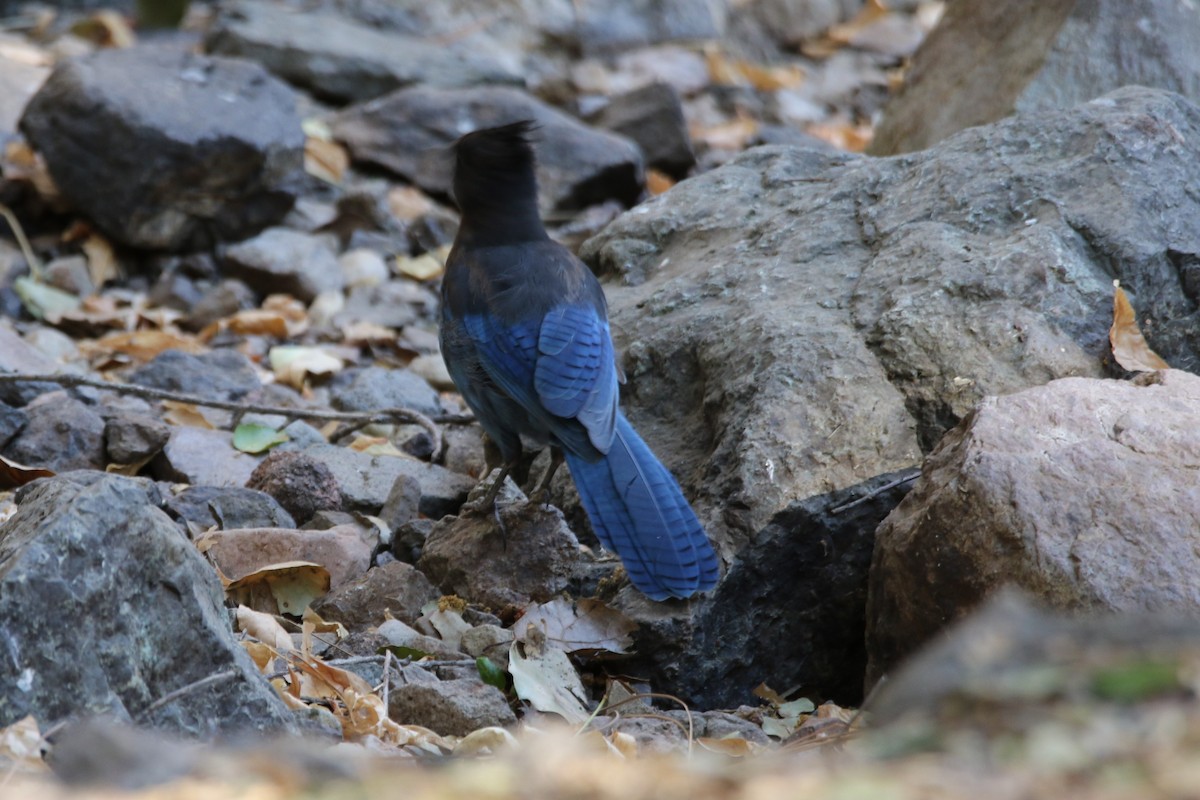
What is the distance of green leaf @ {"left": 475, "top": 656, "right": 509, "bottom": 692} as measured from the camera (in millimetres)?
3465

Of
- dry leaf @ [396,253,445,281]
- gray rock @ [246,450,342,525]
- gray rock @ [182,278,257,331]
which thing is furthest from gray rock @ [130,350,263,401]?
dry leaf @ [396,253,445,281]

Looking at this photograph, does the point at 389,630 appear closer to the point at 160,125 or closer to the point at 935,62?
the point at 160,125

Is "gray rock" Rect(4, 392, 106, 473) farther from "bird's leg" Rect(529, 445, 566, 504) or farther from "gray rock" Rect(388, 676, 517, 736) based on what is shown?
"gray rock" Rect(388, 676, 517, 736)

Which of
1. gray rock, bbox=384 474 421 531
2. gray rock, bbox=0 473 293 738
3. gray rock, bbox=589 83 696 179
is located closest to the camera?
gray rock, bbox=0 473 293 738

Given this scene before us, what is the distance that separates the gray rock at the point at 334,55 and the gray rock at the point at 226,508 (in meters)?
4.89

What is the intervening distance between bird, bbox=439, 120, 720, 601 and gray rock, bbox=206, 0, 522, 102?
396cm

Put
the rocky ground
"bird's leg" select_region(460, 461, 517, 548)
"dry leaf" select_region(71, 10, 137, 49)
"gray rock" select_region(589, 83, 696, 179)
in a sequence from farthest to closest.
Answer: "dry leaf" select_region(71, 10, 137, 49), "gray rock" select_region(589, 83, 696, 179), "bird's leg" select_region(460, 461, 517, 548), the rocky ground

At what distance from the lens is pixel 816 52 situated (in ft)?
35.1

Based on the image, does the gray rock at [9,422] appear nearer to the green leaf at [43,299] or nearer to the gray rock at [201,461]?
the gray rock at [201,461]

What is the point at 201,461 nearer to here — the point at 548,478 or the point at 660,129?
the point at 548,478

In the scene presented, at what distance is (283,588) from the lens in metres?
3.83

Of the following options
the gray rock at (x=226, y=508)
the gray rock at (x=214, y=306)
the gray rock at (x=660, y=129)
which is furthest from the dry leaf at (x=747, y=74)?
the gray rock at (x=226, y=508)

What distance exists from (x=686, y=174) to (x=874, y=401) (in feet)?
15.6

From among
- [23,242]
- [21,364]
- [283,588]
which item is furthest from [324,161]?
[283,588]
